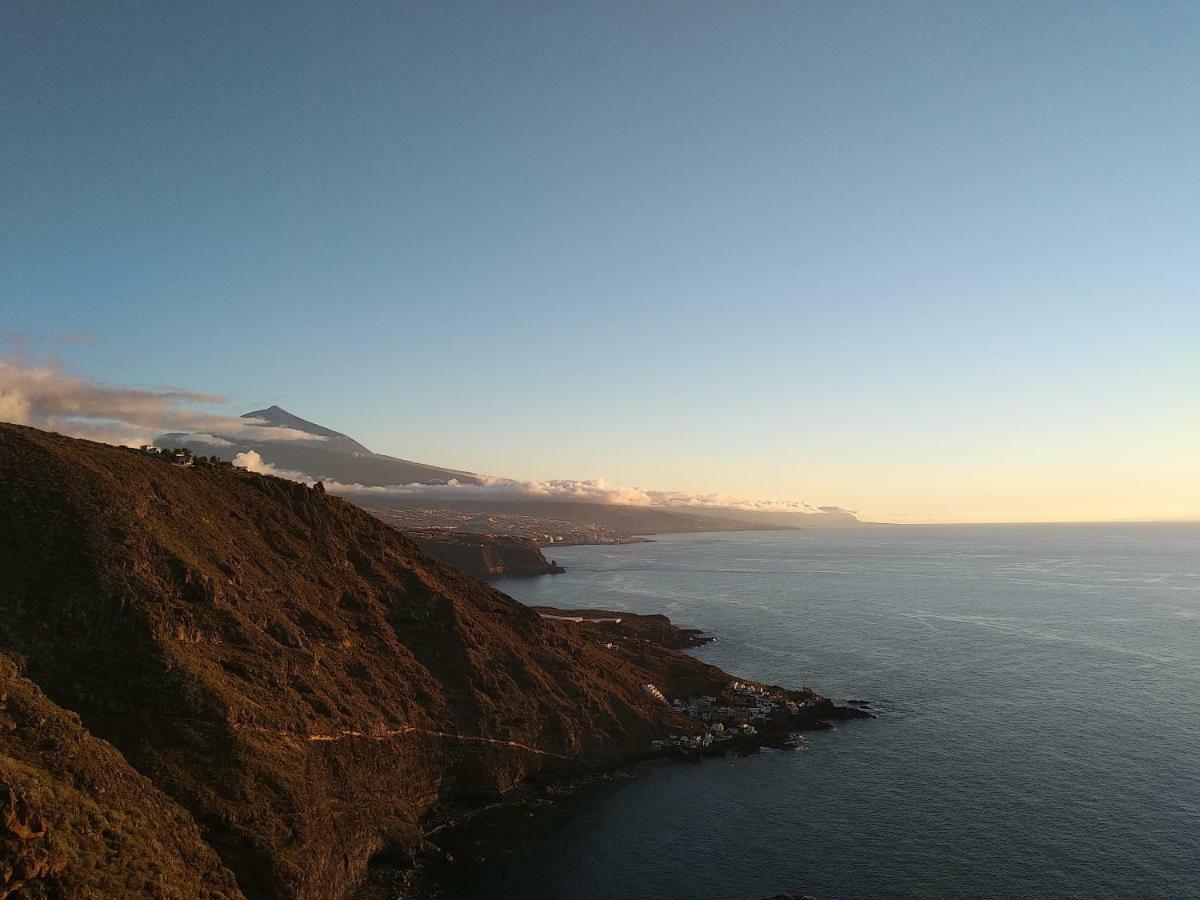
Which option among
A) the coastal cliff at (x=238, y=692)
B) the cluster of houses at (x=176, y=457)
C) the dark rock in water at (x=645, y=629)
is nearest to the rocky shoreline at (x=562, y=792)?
the coastal cliff at (x=238, y=692)

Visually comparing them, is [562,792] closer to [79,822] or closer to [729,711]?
[729,711]

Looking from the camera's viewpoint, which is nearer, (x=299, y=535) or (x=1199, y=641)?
(x=299, y=535)

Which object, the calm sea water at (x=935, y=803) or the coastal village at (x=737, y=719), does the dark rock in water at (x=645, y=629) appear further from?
the coastal village at (x=737, y=719)

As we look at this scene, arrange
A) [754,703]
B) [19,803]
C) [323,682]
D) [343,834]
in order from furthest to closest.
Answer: [754,703], [323,682], [343,834], [19,803]

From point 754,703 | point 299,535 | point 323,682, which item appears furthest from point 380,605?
point 754,703

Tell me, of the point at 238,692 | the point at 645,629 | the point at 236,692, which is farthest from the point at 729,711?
the point at 236,692

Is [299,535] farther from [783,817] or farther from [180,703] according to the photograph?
[783,817]

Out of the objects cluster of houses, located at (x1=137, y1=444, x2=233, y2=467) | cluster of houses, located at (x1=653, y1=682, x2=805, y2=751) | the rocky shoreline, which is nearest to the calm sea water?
the rocky shoreline

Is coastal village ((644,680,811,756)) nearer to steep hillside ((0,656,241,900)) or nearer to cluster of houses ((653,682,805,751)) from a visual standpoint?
cluster of houses ((653,682,805,751))
